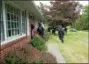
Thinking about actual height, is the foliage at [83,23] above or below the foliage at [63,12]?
below

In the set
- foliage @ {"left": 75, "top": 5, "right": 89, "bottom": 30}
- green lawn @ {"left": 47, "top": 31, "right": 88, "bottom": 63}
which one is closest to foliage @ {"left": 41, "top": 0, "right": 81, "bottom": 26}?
green lawn @ {"left": 47, "top": 31, "right": 88, "bottom": 63}

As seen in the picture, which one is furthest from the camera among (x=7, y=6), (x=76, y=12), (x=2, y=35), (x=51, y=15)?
(x=76, y=12)

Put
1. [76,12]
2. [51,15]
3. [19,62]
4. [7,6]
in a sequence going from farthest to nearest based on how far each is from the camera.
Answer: [76,12] < [51,15] < [7,6] < [19,62]

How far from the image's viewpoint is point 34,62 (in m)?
7.63

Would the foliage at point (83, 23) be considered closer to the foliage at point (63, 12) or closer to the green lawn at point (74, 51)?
the foliage at point (63, 12)

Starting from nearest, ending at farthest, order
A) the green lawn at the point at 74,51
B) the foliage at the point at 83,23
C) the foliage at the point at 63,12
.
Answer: the green lawn at the point at 74,51
the foliage at the point at 63,12
the foliage at the point at 83,23

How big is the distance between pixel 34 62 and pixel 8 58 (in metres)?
0.86

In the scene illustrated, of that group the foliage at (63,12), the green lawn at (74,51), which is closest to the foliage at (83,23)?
the foliage at (63,12)

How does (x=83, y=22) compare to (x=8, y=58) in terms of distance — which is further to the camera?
(x=83, y=22)

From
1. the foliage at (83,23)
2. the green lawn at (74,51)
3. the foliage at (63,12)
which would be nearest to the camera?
the green lawn at (74,51)

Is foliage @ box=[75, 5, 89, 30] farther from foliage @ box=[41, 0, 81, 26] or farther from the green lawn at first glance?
the green lawn

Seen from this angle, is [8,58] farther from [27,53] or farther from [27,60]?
[27,53]

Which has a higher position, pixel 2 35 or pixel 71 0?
pixel 71 0

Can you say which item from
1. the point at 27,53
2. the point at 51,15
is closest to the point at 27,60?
the point at 27,53
